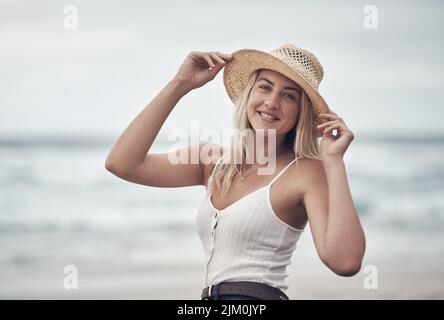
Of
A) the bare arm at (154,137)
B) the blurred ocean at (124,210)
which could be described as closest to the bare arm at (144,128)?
the bare arm at (154,137)

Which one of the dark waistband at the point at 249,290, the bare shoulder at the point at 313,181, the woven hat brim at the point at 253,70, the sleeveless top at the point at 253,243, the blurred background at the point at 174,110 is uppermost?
the blurred background at the point at 174,110

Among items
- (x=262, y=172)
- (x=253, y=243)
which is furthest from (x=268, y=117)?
(x=253, y=243)

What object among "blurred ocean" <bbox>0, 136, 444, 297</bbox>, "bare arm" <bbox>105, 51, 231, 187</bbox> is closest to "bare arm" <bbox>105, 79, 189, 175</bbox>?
"bare arm" <bbox>105, 51, 231, 187</bbox>

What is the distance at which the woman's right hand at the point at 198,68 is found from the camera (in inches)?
85.0

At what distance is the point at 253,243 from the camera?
1947mm

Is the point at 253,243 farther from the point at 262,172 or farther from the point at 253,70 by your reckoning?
the point at 253,70

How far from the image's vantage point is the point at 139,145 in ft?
7.11

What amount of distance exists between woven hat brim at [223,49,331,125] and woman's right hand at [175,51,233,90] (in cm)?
7

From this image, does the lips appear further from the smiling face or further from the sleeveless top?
the sleeveless top

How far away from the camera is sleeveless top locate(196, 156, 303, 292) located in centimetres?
194

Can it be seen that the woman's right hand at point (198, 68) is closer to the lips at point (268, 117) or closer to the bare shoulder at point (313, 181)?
the lips at point (268, 117)

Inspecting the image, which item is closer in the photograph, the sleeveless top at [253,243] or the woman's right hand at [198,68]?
the sleeveless top at [253,243]

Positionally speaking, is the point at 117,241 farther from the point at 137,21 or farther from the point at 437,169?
the point at 437,169
